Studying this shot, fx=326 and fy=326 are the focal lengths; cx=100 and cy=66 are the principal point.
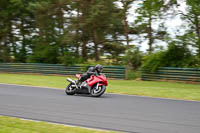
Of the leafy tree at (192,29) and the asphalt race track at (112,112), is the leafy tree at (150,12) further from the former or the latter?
the asphalt race track at (112,112)

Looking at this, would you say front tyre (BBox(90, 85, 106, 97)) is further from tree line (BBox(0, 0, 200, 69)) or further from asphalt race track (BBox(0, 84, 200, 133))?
tree line (BBox(0, 0, 200, 69))

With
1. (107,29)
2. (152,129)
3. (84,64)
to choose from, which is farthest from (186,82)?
(152,129)

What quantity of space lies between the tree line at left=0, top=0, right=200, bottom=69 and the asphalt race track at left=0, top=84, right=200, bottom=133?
1183 centimetres

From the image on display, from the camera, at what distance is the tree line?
23484 millimetres

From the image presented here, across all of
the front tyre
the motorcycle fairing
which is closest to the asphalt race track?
the front tyre

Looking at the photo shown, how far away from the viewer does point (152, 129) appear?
24.1ft

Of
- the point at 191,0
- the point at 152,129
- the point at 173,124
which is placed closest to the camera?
the point at 152,129

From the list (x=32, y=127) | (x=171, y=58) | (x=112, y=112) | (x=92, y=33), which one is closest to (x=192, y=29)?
(x=171, y=58)

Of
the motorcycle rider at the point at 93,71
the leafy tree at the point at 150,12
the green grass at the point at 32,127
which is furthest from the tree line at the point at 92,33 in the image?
the green grass at the point at 32,127

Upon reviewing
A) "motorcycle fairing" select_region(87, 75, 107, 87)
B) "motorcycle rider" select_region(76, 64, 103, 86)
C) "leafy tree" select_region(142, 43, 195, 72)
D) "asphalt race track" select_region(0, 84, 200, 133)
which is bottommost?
"asphalt race track" select_region(0, 84, 200, 133)

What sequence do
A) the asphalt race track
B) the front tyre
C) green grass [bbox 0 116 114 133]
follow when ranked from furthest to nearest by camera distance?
the front tyre, the asphalt race track, green grass [bbox 0 116 114 133]

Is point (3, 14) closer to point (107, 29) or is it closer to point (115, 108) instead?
point (107, 29)

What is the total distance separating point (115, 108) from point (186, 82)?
12126 mm

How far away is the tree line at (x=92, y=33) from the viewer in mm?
23484
